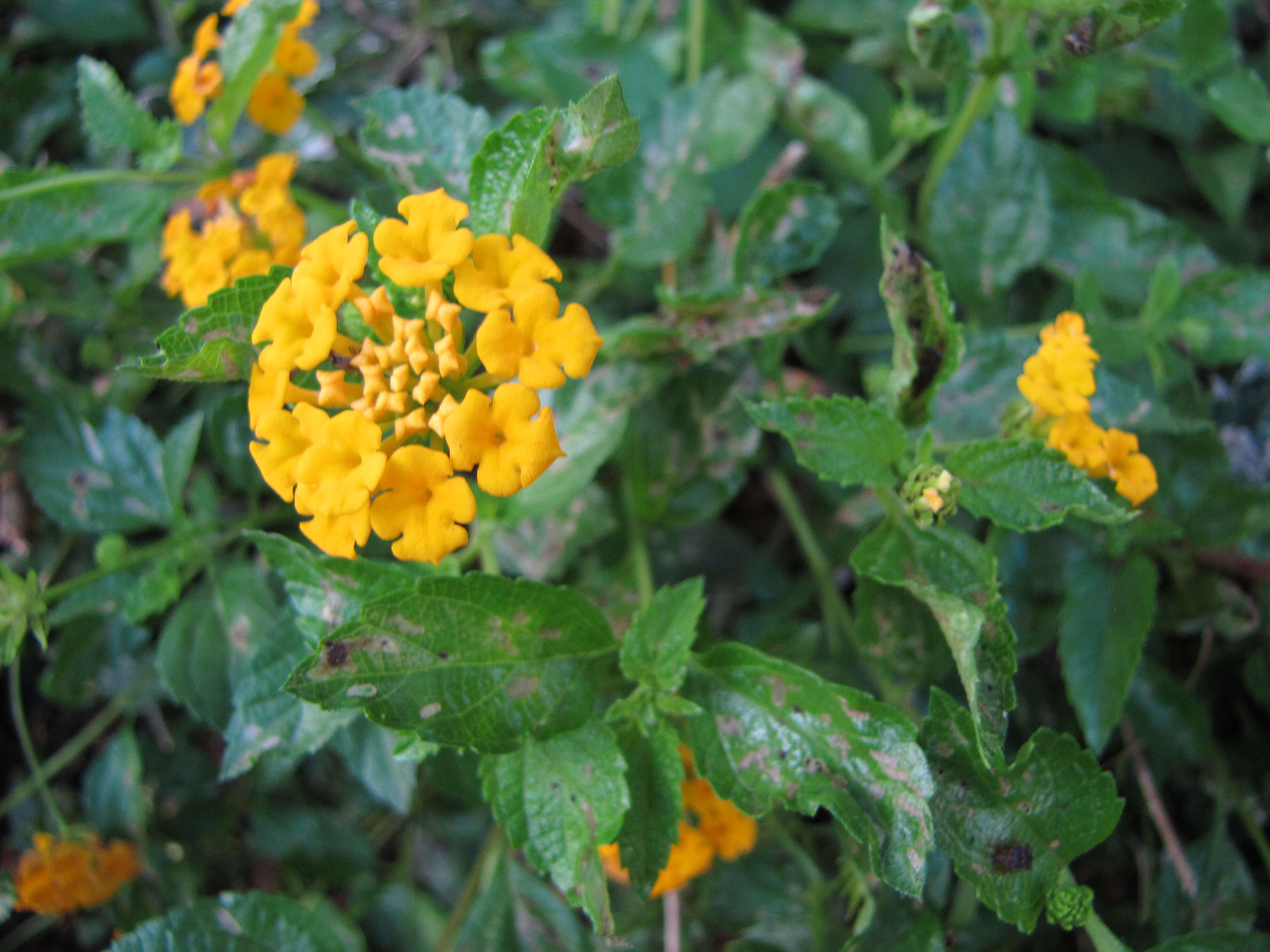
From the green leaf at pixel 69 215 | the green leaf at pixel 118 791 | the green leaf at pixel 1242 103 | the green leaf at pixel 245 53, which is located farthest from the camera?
the green leaf at pixel 118 791

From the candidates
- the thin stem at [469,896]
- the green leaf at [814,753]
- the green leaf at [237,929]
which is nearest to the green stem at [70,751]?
the green leaf at [237,929]

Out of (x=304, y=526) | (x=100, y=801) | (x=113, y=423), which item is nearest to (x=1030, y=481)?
(x=304, y=526)

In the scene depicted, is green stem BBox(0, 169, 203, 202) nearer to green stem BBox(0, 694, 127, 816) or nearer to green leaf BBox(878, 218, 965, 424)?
green stem BBox(0, 694, 127, 816)

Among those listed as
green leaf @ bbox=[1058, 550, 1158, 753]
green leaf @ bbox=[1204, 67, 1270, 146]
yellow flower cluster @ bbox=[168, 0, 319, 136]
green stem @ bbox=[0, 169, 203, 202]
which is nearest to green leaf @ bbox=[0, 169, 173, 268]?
green stem @ bbox=[0, 169, 203, 202]

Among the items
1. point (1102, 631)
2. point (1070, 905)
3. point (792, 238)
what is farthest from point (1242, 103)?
point (1070, 905)

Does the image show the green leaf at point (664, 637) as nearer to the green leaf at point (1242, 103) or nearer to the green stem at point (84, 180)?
the green stem at point (84, 180)

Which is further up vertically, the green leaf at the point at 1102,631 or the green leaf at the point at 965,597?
the green leaf at the point at 965,597

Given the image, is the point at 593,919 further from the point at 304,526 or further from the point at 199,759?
the point at 199,759
